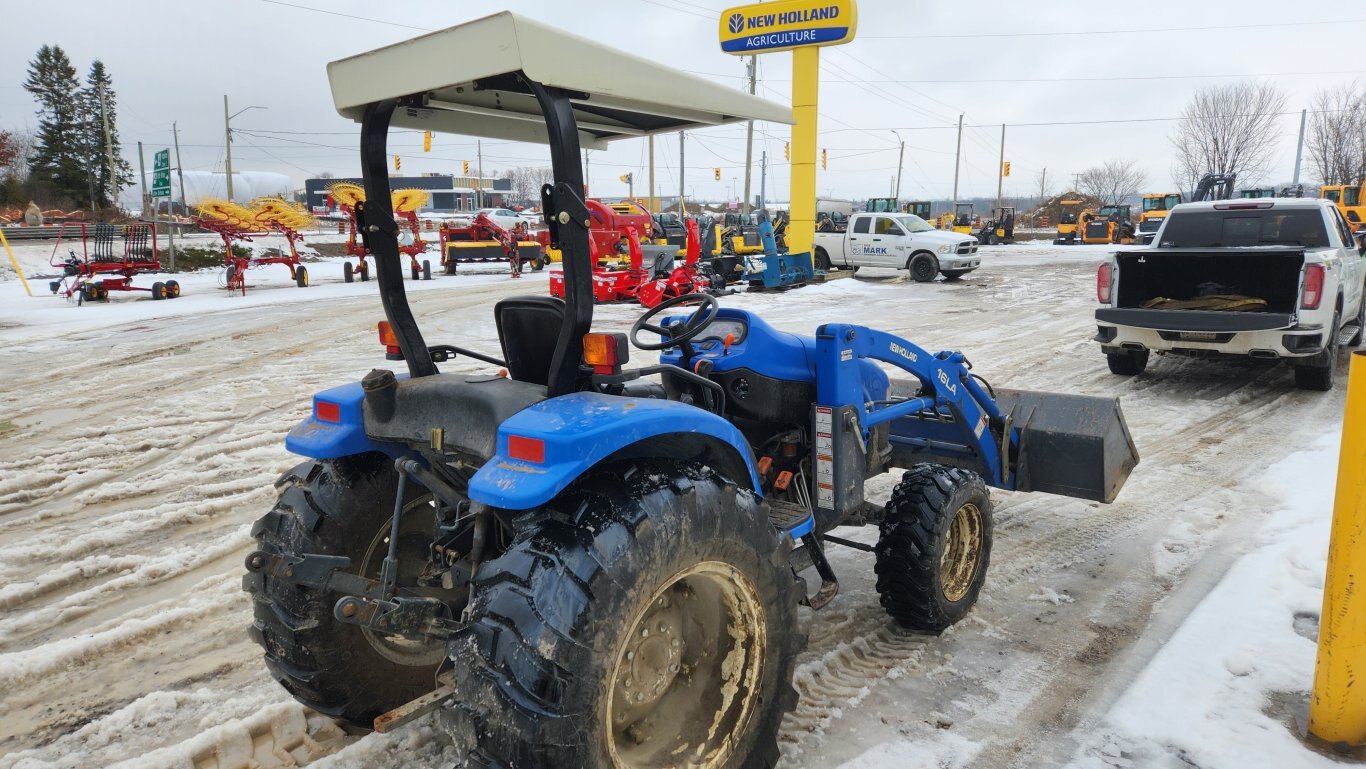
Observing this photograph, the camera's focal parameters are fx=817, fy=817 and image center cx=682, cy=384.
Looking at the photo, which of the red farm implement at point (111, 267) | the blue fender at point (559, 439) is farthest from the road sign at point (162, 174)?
the blue fender at point (559, 439)

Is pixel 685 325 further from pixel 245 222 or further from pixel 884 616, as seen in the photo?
pixel 245 222

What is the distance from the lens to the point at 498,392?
8.21 ft

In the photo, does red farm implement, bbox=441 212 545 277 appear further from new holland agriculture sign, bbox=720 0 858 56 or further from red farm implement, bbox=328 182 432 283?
new holland agriculture sign, bbox=720 0 858 56

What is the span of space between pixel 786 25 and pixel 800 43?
0.57 meters

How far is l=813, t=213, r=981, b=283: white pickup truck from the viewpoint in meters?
20.5

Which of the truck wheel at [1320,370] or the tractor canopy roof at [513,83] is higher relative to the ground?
the tractor canopy roof at [513,83]

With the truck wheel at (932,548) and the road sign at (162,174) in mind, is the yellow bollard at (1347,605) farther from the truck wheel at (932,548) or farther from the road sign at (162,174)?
the road sign at (162,174)

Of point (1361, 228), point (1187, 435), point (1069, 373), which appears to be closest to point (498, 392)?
point (1187, 435)

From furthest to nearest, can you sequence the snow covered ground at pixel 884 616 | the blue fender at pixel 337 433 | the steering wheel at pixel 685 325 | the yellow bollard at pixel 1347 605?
the steering wheel at pixel 685 325 < the snow covered ground at pixel 884 616 < the blue fender at pixel 337 433 < the yellow bollard at pixel 1347 605

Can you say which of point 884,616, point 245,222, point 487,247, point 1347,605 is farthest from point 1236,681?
point 487,247

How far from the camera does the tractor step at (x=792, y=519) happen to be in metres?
3.09

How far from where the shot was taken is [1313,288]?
24.7 feet

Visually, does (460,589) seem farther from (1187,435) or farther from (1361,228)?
(1361,228)

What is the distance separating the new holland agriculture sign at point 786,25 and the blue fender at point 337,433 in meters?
18.4
